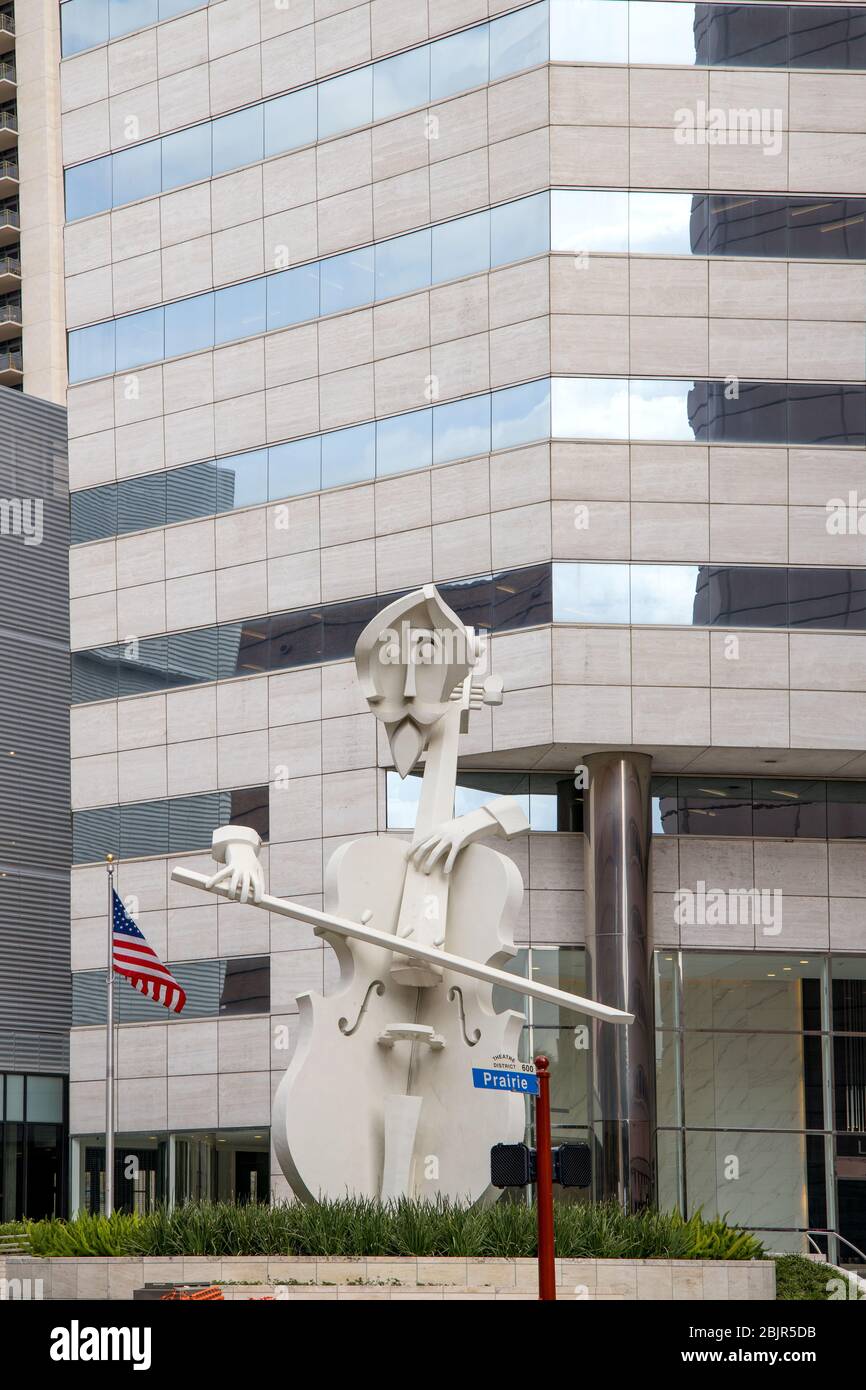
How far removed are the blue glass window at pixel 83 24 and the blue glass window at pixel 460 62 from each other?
9.66 m

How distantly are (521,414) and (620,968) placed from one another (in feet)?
33.8

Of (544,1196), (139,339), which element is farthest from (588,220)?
(544,1196)

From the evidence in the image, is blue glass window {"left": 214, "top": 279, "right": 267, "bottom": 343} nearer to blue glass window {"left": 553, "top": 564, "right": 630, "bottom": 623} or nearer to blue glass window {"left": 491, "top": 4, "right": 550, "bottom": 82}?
blue glass window {"left": 491, "top": 4, "right": 550, "bottom": 82}

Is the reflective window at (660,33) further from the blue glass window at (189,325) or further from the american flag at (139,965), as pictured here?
the american flag at (139,965)

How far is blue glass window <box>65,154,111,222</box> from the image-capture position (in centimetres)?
4238

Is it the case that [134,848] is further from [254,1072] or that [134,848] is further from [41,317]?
[41,317]

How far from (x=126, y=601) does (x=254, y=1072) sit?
34.5 ft

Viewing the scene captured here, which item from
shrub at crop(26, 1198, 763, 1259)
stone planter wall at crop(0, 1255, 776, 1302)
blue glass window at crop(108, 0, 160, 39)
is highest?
blue glass window at crop(108, 0, 160, 39)

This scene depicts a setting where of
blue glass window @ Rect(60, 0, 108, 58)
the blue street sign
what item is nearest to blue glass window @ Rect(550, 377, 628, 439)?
blue glass window @ Rect(60, 0, 108, 58)

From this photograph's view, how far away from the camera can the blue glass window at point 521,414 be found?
34.4m

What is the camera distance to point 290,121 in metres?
39.3

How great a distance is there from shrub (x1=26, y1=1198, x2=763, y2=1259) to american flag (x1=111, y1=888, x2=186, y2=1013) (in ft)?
29.7

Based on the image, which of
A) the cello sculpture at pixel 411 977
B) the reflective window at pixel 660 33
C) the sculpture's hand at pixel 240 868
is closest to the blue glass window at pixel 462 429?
the reflective window at pixel 660 33

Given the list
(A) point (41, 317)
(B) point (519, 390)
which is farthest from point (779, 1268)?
(A) point (41, 317)
